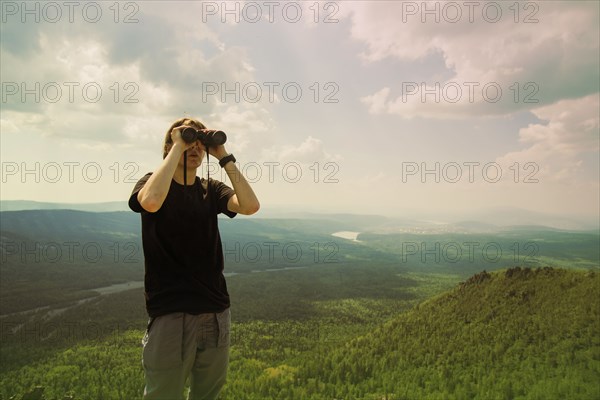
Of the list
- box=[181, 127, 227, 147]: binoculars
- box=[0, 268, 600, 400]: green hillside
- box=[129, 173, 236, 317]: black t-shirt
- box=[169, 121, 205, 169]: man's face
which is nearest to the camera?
box=[129, 173, 236, 317]: black t-shirt

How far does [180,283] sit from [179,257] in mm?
226

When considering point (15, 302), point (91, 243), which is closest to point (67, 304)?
point (15, 302)

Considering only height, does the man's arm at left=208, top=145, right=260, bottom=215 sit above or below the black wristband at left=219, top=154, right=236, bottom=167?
below

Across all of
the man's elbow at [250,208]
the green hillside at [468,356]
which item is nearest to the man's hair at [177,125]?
the man's elbow at [250,208]

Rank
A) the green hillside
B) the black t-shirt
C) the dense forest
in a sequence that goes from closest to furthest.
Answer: the black t-shirt → the green hillside → the dense forest

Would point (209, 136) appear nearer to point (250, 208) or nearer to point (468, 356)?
point (250, 208)

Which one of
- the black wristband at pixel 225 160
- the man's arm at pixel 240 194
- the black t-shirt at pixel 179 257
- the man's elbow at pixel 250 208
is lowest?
the black t-shirt at pixel 179 257

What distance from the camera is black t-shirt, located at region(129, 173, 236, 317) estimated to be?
331 centimetres

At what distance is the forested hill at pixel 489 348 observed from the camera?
13.4 m

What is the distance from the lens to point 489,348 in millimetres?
16094

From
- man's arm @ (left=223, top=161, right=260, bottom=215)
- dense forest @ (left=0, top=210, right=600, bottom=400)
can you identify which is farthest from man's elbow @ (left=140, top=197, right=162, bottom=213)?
dense forest @ (left=0, top=210, right=600, bottom=400)

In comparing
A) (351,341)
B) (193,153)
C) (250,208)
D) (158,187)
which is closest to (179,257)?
(158,187)

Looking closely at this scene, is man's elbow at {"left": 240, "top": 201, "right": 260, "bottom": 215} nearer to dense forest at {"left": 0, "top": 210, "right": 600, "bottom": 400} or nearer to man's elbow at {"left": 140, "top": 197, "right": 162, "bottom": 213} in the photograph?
man's elbow at {"left": 140, "top": 197, "right": 162, "bottom": 213}

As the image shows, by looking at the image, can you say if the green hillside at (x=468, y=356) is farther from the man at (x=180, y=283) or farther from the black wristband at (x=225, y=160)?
the black wristband at (x=225, y=160)
